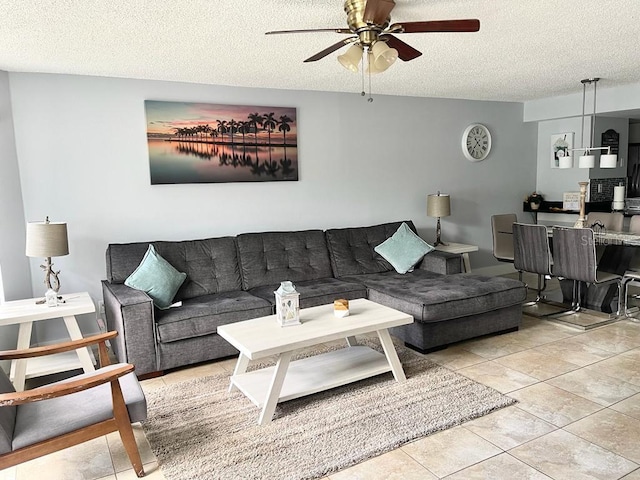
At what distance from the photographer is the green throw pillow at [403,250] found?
4754 millimetres

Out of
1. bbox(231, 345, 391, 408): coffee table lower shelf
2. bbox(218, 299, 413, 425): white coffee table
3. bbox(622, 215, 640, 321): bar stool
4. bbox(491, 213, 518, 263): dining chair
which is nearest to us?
bbox(218, 299, 413, 425): white coffee table

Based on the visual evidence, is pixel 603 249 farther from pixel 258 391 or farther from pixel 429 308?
pixel 258 391

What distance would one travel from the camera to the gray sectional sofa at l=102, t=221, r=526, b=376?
340 centimetres

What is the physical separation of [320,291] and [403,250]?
3.97 ft

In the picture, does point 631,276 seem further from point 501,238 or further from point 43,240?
point 43,240

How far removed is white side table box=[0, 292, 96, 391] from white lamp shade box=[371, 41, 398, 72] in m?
2.49

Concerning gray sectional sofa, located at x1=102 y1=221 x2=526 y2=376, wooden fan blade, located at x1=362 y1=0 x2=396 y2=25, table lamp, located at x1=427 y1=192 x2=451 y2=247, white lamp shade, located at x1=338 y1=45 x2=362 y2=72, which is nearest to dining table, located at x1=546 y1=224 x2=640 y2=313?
table lamp, located at x1=427 y1=192 x2=451 y2=247

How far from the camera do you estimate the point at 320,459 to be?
2377mm

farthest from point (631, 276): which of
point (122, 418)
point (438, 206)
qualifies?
point (122, 418)

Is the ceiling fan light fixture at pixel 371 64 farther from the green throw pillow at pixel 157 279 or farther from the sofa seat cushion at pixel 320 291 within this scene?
the green throw pillow at pixel 157 279

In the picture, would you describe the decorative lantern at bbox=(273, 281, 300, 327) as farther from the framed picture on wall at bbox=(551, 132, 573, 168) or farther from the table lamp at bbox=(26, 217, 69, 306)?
the framed picture on wall at bbox=(551, 132, 573, 168)

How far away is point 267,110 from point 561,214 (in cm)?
407

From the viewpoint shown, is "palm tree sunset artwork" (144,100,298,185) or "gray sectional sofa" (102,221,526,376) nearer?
"gray sectional sofa" (102,221,526,376)

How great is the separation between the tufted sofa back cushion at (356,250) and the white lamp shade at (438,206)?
635 mm
